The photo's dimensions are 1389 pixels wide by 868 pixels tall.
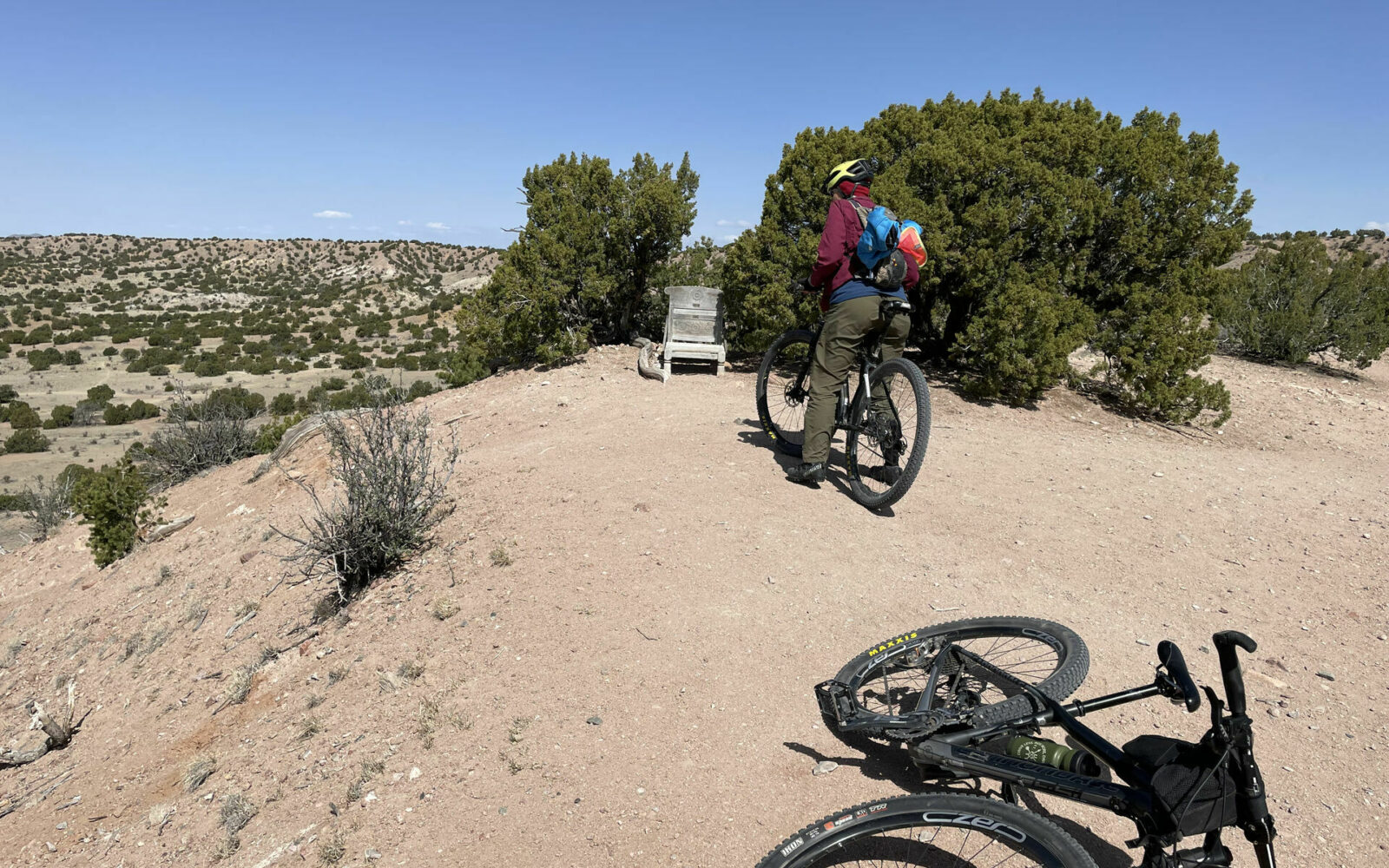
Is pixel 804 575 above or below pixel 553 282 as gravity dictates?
below

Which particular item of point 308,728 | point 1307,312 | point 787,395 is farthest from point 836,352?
point 1307,312

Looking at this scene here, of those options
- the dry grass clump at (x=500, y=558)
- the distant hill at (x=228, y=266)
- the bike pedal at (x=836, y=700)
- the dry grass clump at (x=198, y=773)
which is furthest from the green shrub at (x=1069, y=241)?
the distant hill at (x=228, y=266)

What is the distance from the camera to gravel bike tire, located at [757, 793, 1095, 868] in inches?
70.1

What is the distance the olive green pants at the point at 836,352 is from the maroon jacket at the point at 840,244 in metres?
0.23

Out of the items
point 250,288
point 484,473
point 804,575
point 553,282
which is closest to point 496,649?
point 804,575

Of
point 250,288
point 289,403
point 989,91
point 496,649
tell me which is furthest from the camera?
point 250,288

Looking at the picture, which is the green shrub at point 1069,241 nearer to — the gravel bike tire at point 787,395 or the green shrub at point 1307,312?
the gravel bike tire at point 787,395

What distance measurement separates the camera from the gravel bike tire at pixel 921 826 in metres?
1.78

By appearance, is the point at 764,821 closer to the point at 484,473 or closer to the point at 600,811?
the point at 600,811

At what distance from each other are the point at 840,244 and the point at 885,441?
4.58 ft

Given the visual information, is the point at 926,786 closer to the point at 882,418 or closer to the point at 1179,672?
the point at 1179,672

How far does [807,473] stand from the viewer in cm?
541

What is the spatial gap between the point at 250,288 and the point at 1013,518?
196 feet

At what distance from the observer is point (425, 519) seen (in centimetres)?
558
